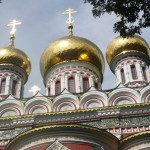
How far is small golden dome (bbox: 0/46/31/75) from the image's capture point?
15.7 meters

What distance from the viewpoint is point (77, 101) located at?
12406mm

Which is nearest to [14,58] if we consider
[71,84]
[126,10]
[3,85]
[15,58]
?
[15,58]

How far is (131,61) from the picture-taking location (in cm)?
1537

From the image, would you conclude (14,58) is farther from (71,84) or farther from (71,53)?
(71,84)

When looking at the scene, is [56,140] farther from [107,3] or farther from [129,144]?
[107,3]

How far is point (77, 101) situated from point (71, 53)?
3534 millimetres

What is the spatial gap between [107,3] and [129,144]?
543 centimetres

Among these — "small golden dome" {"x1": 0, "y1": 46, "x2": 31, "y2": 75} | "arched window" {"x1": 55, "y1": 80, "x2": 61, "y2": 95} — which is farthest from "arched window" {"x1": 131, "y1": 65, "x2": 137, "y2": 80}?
"small golden dome" {"x1": 0, "y1": 46, "x2": 31, "y2": 75}

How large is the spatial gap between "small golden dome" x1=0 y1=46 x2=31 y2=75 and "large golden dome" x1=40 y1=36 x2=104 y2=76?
28.3 inches

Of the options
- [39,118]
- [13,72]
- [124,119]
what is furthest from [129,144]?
[13,72]

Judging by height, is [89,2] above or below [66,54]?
below

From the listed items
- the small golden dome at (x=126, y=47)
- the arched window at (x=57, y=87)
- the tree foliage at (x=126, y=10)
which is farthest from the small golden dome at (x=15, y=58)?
the tree foliage at (x=126, y=10)

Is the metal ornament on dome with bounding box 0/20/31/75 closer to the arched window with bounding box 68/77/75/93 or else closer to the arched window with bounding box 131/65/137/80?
the arched window with bounding box 68/77/75/93

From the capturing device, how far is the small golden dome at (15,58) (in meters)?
15.7
